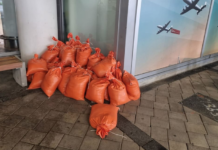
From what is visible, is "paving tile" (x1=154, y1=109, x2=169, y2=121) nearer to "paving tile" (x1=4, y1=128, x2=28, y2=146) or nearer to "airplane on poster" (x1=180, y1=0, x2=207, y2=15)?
"paving tile" (x1=4, y1=128, x2=28, y2=146)

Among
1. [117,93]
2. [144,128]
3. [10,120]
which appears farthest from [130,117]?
[10,120]

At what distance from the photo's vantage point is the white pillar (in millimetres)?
3656

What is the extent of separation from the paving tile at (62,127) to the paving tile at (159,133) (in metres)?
1.05

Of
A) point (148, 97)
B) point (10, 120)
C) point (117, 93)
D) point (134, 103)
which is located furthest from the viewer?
point (148, 97)

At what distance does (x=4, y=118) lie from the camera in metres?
2.46

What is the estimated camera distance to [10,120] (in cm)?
242

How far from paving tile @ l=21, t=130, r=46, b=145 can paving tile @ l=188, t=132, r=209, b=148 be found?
5.93 feet

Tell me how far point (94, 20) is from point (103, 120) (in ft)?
7.52

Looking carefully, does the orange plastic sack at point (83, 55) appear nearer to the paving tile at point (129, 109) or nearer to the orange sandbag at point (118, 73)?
the orange sandbag at point (118, 73)

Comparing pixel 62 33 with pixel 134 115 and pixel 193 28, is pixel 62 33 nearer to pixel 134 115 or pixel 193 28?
pixel 134 115

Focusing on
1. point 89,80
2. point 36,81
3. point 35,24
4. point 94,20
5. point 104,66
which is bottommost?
point 36,81

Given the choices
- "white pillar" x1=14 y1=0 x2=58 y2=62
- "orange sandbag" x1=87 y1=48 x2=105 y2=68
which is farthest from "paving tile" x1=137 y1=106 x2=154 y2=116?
"white pillar" x1=14 y1=0 x2=58 y2=62

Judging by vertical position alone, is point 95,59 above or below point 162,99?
above

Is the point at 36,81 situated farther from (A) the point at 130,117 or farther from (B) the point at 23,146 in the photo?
(A) the point at 130,117
